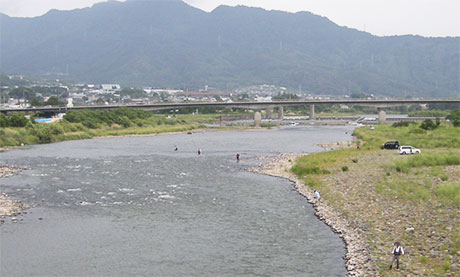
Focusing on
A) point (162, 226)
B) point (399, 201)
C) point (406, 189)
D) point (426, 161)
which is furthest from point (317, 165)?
point (162, 226)

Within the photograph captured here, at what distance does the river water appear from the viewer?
19.6 meters

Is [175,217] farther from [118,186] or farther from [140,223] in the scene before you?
[118,186]

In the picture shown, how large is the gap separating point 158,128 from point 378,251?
8550 cm

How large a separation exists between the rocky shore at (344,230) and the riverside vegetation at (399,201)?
11.8 inches

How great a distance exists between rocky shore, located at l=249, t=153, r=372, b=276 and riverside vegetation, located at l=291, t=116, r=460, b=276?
0.30m

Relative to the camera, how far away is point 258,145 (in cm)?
7094

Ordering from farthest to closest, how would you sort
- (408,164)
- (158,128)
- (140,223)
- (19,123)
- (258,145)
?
(158,128) → (19,123) → (258,145) → (408,164) → (140,223)

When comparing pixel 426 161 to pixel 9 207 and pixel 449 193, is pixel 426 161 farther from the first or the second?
pixel 9 207

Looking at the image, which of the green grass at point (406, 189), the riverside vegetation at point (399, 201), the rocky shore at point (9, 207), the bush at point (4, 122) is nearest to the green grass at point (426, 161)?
the riverside vegetation at point (399, 201)

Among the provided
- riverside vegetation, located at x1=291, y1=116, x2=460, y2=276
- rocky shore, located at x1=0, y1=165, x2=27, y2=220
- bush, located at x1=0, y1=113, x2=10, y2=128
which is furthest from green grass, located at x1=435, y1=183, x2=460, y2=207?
bush, located at x1=0, y1=113, x2=10, y2=128

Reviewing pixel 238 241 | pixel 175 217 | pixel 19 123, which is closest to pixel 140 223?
pixel 175 217

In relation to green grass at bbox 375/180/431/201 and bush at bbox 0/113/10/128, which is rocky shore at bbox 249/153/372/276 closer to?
green grass at bbox 375/180/431/201

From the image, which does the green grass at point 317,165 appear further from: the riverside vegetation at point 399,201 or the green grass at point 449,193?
the green grass at point 449,193

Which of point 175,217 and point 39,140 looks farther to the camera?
point 39,140
